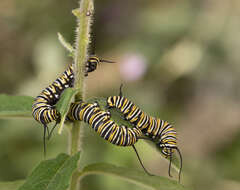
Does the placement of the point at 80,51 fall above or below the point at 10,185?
above

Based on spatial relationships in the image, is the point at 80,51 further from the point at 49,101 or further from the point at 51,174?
the point at 51,174

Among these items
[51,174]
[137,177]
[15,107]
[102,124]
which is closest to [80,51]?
[102,124]

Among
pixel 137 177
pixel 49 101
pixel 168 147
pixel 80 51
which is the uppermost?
pixel 80 51

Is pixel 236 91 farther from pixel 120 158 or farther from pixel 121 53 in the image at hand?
pixel 120 158

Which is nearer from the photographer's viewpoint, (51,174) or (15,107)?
(51,174)

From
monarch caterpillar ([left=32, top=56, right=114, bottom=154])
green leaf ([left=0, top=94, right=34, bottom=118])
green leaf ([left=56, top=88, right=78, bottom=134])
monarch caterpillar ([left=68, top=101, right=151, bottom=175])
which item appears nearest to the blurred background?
green leaf ([left=0, top=94, right=34, bottom=118])

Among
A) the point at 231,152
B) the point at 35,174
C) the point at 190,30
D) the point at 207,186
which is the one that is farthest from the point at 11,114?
the point at 190,30

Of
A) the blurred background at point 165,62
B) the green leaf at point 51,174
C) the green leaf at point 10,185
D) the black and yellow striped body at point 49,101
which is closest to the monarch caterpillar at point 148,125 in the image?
the black and yellow striped body at point 49,101
